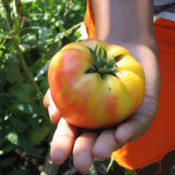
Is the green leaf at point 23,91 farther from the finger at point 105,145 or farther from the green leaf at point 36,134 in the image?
the finger at point 105,145

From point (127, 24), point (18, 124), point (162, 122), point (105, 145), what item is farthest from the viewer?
point (18, 124)

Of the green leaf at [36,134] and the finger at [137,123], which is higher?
the finger at [137,123]

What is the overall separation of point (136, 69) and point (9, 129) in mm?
856

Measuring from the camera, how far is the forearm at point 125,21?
1126 millimetres

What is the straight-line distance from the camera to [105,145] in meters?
0.77

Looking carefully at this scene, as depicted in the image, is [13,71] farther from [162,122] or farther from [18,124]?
[162,122]

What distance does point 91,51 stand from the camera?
0.88 meters

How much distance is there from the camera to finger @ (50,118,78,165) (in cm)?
79

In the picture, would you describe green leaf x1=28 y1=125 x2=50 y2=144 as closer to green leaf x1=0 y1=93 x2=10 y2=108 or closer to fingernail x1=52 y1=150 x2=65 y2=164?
green leaf x1=0 y1=93 x2=10 y2=108

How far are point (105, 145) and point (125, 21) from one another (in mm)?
612

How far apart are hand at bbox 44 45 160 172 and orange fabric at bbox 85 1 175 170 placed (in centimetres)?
25

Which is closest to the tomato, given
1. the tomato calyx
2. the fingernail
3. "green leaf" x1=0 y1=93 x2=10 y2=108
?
the tomato calyx

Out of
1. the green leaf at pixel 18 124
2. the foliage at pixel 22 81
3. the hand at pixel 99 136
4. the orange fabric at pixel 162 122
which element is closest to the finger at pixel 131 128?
the hand at pixel 99 136

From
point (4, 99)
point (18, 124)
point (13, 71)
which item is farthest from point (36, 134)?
point (13, 71)
